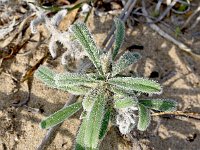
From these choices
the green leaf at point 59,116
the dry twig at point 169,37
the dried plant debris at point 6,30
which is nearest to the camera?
the green leaf at point 59,116

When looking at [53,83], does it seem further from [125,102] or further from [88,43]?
[125,102]

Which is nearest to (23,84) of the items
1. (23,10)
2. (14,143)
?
(14,143)

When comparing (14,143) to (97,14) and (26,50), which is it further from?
(97,14)

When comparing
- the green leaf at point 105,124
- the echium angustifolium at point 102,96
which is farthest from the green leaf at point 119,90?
the green leaf at point 105,124

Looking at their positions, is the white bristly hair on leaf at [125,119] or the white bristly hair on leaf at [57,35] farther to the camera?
the white bristly hair on leaf at [57,35]

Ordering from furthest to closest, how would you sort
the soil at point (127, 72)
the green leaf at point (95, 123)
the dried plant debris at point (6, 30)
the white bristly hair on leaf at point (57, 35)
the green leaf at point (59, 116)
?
the dried plant debris at point (6, 30) → the white bristly hair on leaf at point (57, 35) → the soil at point (127, 72) → the green leaf at point (59, 116) → the green leaf at point (95, 123)

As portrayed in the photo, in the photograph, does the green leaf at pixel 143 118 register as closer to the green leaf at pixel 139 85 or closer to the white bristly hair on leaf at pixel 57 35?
the green leaf at pixel 139 85

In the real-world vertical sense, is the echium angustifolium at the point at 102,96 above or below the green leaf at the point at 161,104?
above
